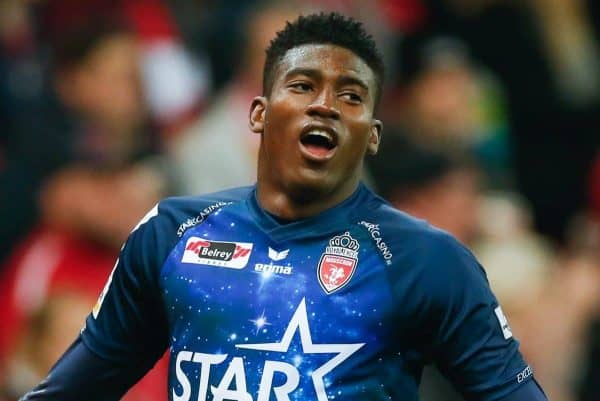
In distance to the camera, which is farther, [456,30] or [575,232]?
[456,30]

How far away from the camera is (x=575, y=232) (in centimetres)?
909

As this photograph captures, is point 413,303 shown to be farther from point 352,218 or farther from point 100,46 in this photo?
point 100,46

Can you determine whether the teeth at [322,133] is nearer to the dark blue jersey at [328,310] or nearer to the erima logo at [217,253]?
the dark blue jersey at [328,310]

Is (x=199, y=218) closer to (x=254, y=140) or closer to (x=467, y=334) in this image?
(x=467, y=334)

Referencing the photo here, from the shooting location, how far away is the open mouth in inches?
155

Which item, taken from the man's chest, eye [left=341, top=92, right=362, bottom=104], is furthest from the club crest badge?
eye [left=341, top=92, right=362, bottom=104]

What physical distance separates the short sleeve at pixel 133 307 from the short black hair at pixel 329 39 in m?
0.53

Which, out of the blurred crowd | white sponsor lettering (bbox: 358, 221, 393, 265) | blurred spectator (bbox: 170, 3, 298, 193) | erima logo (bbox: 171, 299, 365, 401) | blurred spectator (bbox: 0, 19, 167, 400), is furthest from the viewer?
blurred spectator (bbox: 170, 3, 298, 193)

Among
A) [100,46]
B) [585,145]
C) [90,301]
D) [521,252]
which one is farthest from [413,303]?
[585,145]

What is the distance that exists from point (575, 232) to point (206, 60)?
2.41 m

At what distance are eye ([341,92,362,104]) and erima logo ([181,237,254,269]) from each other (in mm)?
457

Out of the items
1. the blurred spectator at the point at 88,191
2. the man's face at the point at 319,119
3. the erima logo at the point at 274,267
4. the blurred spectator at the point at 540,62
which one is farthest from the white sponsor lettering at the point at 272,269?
the blurred spectator at the point at 540,62

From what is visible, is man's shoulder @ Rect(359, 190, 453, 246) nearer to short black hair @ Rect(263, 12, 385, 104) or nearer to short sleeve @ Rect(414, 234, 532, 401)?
short sleeve @ Rect(414, 234, 532, 401)

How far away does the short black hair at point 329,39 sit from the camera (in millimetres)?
4031
